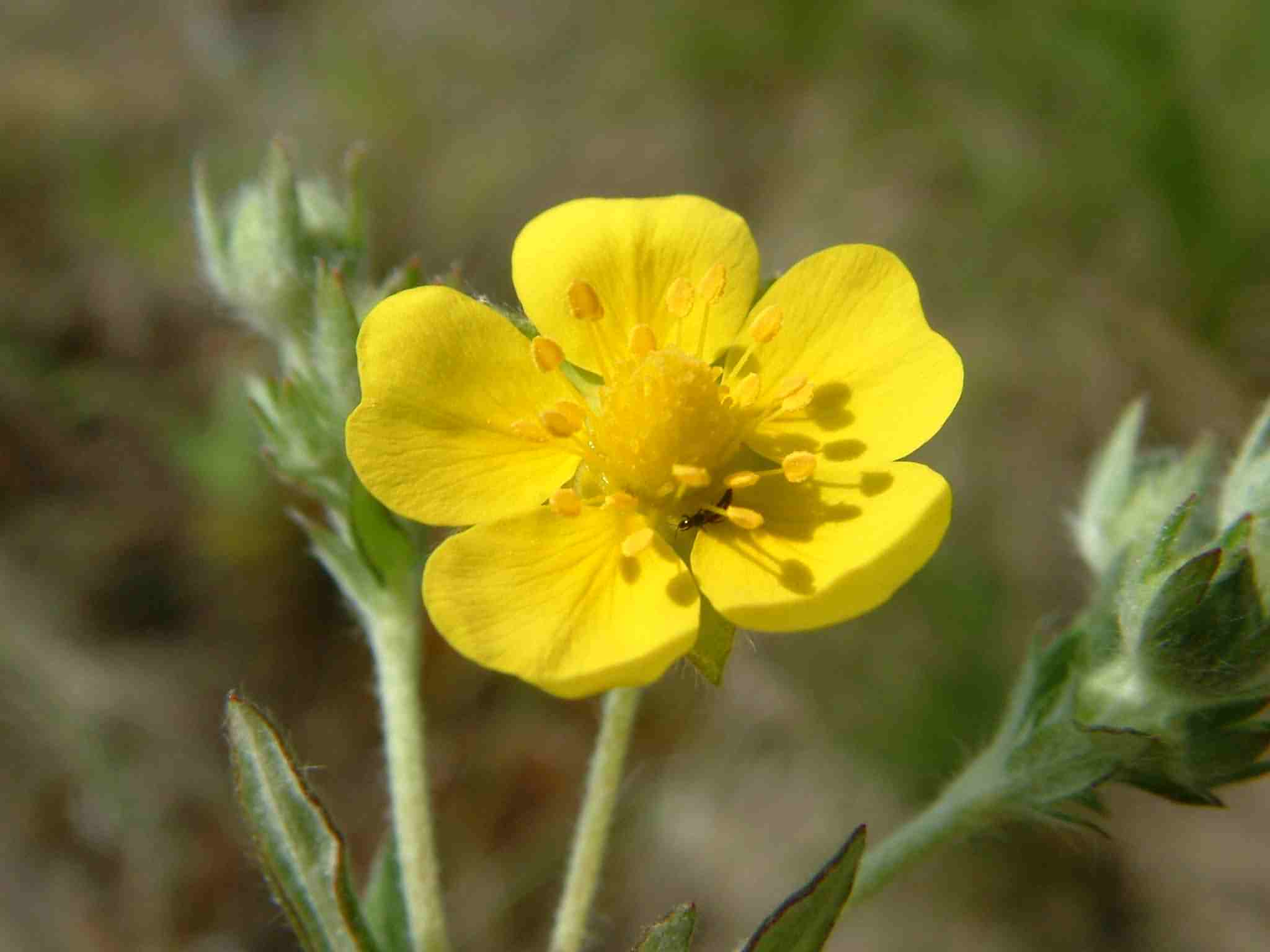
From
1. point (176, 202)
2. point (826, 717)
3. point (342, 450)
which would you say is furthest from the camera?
point (176, 202)

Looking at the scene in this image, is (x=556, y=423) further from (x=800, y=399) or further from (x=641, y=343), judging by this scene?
(x=800, y=399)

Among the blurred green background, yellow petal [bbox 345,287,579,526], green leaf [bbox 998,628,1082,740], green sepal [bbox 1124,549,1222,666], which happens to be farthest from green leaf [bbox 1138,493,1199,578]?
the blurred green background

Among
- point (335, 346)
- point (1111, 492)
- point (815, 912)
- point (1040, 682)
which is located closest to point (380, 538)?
point (335, 346)

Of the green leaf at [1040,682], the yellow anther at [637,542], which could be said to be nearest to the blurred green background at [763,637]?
the green leaf at [1040,682]

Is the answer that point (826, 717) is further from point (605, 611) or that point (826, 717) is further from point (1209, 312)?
point (605, 611)

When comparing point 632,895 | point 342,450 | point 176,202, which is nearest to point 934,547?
point 342,450

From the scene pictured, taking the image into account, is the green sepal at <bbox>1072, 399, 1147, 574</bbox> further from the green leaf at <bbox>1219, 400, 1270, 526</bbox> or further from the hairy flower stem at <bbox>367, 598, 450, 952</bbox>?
the hairy flower stem at <bbox>367, 598, 450, 952</bbox>
